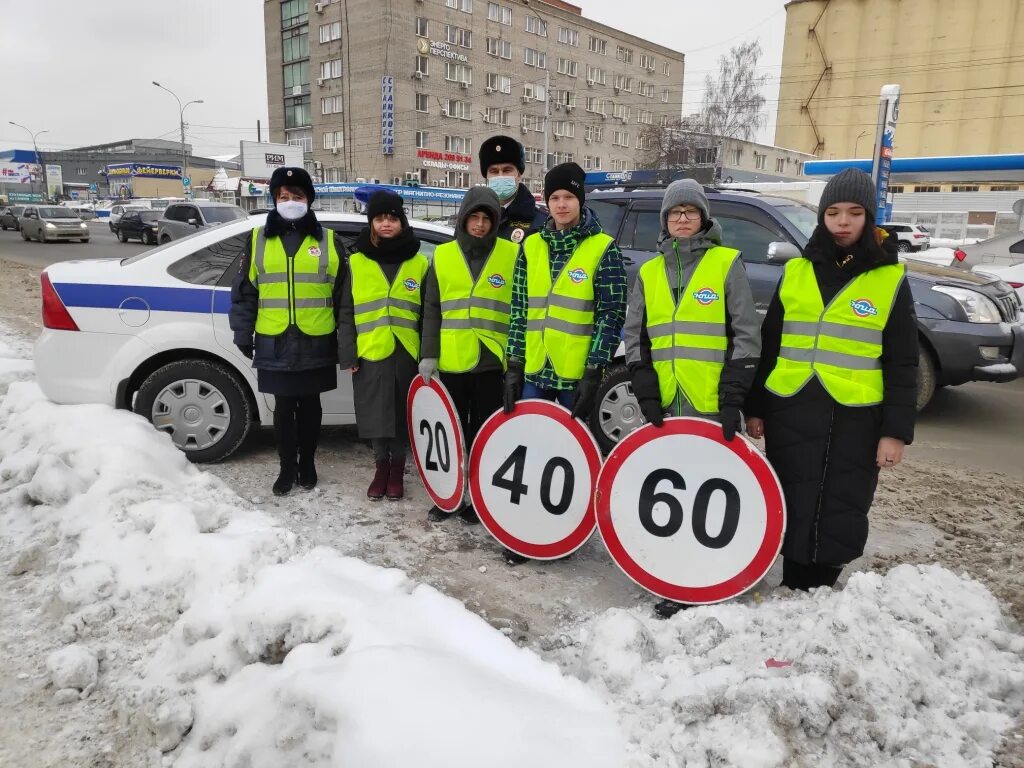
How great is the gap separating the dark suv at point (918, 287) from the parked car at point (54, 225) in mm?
28364

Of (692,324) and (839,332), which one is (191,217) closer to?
(692,324)

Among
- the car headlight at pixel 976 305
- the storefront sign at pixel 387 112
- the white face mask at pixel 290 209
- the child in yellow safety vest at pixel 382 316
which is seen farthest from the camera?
the storefront sign at pixel 387 112

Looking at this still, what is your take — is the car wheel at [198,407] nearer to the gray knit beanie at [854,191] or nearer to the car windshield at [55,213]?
the gray knit beanie at [854,191]

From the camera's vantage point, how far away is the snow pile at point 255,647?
82.9 inches

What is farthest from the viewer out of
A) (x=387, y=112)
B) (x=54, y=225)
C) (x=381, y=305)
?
Answer: (x=387, y=112)

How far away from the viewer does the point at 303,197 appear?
4227 mm

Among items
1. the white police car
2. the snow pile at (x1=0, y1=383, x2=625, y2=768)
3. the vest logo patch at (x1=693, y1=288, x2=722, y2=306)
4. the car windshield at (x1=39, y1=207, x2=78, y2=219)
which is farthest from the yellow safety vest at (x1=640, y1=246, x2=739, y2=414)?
the car windshield at (x1=39, y1=207, x2=78, y2=219)

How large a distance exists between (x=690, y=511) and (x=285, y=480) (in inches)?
99.6

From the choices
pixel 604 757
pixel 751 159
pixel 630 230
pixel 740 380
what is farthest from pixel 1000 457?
pixel 751 159

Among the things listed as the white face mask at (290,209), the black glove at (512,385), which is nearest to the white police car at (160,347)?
the white face mask at (290,209)

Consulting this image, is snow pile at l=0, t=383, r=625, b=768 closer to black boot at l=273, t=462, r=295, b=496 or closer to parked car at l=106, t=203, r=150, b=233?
black boot at l=273, t=462, r=295, b=496

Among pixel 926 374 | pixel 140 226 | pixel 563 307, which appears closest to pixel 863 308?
pixel 563 307

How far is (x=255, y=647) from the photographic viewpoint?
256cm

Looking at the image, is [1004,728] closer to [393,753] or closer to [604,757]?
[604,757]
